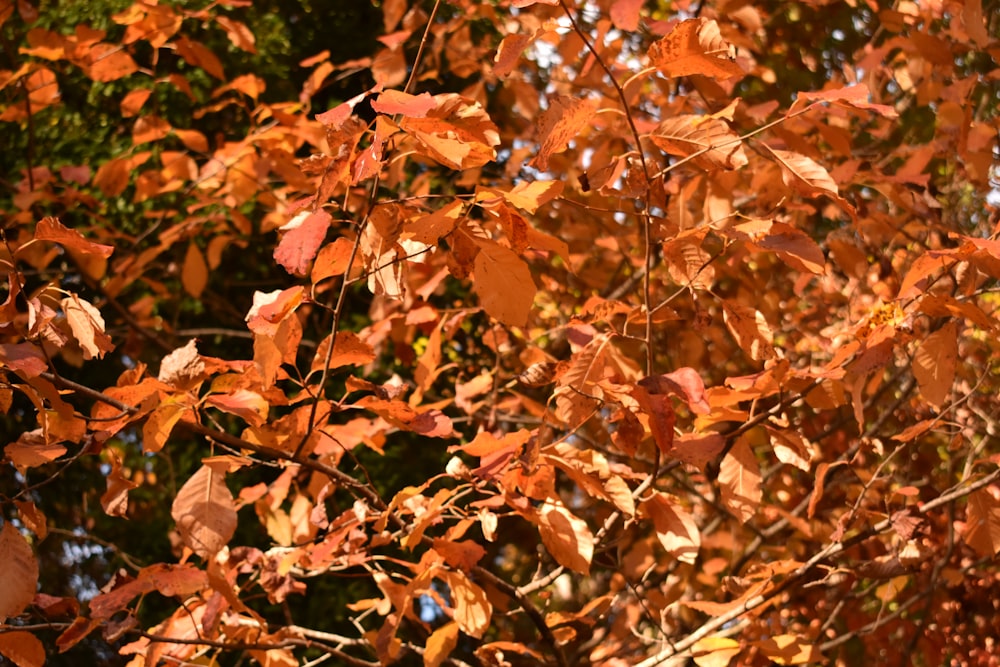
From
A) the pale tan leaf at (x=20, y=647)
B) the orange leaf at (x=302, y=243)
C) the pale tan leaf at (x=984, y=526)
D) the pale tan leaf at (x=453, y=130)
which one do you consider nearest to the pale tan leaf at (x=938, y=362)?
the pale tan leaf at (x=984, y=526)

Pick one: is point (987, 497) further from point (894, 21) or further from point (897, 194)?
point (894, 21)

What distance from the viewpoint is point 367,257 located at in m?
1.05

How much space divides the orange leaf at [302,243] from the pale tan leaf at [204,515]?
248 millimetres

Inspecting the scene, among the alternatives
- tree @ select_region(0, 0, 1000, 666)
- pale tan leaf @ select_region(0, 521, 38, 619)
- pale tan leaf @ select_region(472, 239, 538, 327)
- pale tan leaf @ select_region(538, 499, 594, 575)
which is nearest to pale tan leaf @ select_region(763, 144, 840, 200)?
tree @ select_region(0, 0, 1000, 666)

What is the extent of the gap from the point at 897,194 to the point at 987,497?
0.60 meters

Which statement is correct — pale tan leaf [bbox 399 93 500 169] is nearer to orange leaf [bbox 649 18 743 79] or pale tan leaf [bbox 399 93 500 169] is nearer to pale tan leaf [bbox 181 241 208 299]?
orange leaf [bbox 649 18 743 79]

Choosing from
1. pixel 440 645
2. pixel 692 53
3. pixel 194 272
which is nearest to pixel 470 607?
pixel 440 645

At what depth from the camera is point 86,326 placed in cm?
104

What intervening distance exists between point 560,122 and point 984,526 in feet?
2.68

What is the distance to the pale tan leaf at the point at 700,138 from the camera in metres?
1.10

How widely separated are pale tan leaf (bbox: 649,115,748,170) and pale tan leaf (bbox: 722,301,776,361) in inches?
6.7

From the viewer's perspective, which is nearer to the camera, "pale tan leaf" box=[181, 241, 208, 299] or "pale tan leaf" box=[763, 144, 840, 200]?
"pale tan leaf" box=[763, 144, 840, 200]

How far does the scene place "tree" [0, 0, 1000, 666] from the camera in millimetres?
1052

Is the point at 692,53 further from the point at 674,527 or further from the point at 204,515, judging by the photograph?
the point at 204,515
